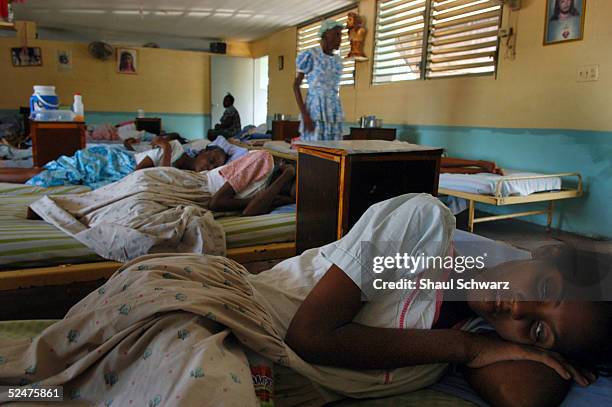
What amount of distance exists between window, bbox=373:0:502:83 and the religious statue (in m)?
0.21

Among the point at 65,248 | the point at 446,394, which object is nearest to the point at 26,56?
the point at 65,248

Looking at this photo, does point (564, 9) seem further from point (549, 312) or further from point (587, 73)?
point (549, 312)

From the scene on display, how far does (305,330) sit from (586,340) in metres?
0.58

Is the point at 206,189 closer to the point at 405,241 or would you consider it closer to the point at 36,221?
the point at 36,221

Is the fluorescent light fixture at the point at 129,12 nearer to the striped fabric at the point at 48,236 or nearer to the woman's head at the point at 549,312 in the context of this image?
the striped fabric at the point at 48,236

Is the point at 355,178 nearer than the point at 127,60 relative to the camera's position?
Yes

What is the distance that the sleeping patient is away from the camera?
85 centimetres

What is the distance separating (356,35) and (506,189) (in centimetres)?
357

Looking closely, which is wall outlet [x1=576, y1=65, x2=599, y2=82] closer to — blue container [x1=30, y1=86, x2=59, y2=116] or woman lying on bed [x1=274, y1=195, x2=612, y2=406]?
woman lying on bed [x1=274, y1=195, x2=612, y2=406]

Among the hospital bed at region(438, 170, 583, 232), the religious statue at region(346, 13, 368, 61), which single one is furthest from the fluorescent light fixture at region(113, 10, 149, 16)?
the hospital bed at region(438, 170, 583, 232)

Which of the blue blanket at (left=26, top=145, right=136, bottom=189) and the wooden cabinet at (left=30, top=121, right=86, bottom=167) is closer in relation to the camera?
the blue blanket at (left=26, top=145, right=136, bottom=189)

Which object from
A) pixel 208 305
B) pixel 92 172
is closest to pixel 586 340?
pixel 208 305

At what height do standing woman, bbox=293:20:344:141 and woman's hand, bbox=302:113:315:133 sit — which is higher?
standing woman, bbox=293:20:344:141

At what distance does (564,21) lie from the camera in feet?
12.1
